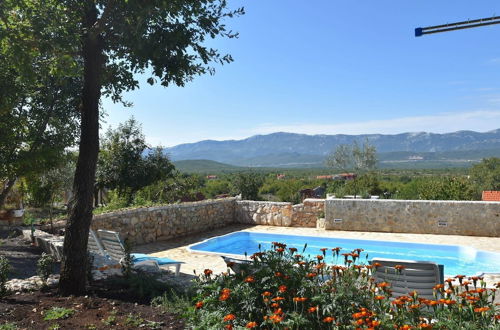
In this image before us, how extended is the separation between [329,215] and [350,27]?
943 centimetres

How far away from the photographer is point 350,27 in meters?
18.0

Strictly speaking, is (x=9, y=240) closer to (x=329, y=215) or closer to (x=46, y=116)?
(x=46, y=116)

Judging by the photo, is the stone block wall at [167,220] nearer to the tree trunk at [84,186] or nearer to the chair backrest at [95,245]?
the chair backrest at [95,245]

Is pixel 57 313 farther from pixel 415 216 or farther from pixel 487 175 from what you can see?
pixel 487 175

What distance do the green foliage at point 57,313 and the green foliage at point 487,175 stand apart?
3677cm

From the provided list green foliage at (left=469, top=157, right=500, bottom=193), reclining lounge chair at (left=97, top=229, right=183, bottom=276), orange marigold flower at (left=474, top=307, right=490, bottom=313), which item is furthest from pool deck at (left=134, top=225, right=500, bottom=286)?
green foliage at (left=469, top=157, right=500, bottom=193)

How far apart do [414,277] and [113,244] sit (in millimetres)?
4713

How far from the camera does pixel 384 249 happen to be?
1075 cm

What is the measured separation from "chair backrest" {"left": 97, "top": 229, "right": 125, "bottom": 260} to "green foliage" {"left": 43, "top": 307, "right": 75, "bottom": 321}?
8.78 ft

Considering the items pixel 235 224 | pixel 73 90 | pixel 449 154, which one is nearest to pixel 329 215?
pixel 235 224

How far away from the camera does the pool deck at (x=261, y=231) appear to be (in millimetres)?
8742

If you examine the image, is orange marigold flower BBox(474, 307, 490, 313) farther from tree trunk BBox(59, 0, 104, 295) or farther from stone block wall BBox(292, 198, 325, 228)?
stone block wall BBox(292, 198, 325, 228)

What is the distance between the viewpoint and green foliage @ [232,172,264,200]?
65.4 ft

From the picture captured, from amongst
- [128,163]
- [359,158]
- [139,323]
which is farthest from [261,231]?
[359,158]
